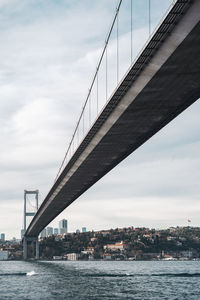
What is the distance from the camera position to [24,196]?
174125 mm

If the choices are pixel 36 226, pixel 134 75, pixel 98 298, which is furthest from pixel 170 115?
pixel 36 226

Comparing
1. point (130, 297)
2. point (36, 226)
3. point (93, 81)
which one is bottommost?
point (130, 297)

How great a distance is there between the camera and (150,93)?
29203mm

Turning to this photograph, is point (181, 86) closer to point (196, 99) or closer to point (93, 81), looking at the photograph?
point (196, 99)

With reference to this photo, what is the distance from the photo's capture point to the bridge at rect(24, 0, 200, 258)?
2181 cm

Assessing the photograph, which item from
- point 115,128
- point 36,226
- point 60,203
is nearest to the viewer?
point 115,128

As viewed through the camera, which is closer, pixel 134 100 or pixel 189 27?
Answer: pixel 189 27

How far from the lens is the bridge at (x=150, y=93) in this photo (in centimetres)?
2181

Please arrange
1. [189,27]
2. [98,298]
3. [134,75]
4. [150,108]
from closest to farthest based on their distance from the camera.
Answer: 1. [189,27]
2. [134,75]
3. [150,108]
4. [98,298]

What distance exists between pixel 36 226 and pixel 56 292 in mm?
76411

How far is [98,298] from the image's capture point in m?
39.6

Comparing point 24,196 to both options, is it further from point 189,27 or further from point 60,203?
point 189,27

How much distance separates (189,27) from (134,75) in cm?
713

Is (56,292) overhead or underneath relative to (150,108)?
underneath
